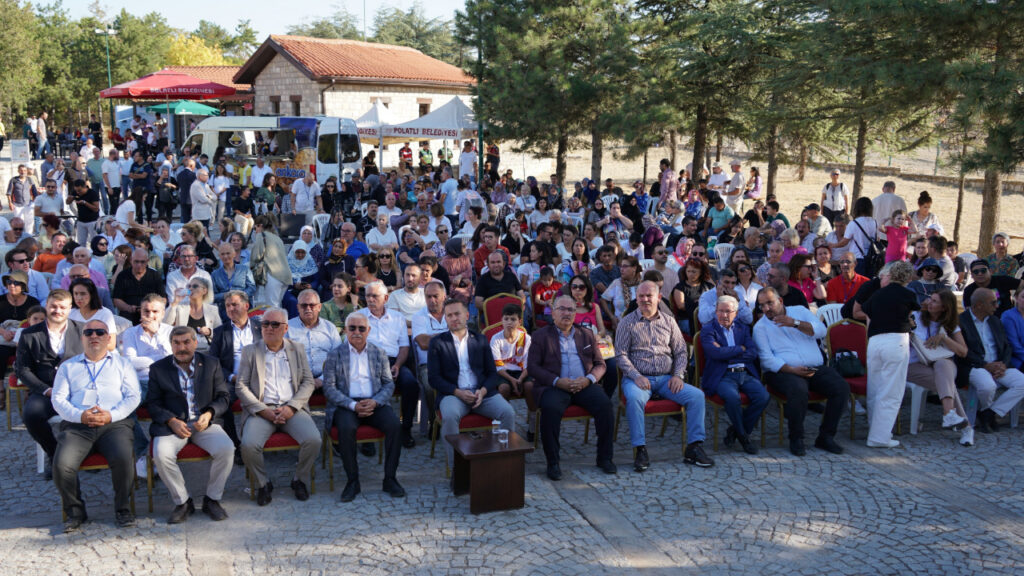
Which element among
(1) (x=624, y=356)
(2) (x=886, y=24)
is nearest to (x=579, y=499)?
(1) (x=624, y=356)

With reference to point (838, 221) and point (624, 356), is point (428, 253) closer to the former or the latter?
point (624, 356)

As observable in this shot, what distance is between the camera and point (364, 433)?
6020 millimetres

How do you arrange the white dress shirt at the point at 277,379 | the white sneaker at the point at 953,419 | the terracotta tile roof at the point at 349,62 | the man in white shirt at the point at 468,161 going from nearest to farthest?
the white dress shirt at the point at 277,379 < the white sneaker at the point at 953,419 < the man in white shirt at the point at 468,161 < the terracotta tile roof at the point at 349,62

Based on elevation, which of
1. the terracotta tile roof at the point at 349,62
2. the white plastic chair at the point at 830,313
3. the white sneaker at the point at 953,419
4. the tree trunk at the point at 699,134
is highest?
the terracotta tile roof at the point at 349,62

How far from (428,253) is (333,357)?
3090 mm

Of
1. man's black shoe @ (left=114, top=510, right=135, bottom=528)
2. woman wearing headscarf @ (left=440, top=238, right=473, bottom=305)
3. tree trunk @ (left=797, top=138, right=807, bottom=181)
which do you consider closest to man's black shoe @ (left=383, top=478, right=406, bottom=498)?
man's black shoe @ (left=114, top=510, right=135, bottom=528)

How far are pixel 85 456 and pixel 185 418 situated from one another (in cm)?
63

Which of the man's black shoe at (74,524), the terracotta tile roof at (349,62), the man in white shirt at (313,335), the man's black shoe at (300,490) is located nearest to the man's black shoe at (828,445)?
the man in white shirt at (313,335)

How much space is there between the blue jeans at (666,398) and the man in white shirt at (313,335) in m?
2.33

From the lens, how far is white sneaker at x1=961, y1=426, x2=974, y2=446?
700 centimetres

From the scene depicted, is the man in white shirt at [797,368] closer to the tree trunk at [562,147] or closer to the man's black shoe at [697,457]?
the man's black shoe at [697,457]

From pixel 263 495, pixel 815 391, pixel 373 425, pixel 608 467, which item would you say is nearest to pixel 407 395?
pixel 373 425

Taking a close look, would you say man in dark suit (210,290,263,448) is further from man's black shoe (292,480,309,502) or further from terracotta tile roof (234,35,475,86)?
terracotta tile roof (234,35,475,86)

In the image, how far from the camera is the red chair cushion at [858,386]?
7156 millimetres
